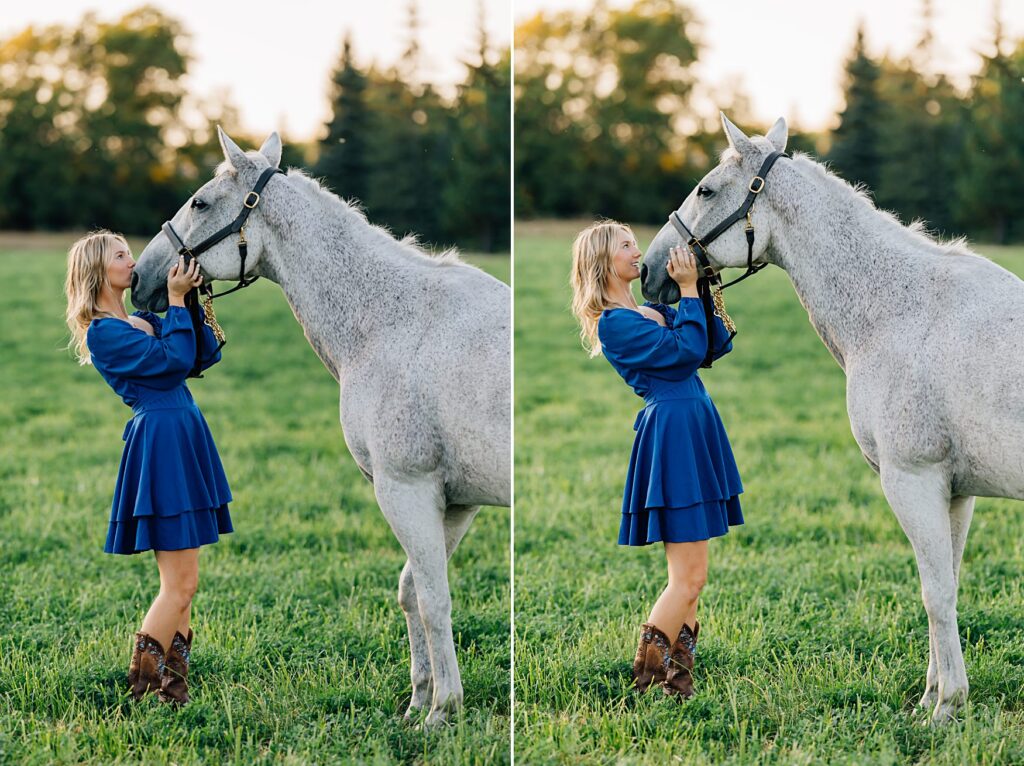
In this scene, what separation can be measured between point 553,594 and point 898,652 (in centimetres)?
178

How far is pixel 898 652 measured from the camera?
468cm

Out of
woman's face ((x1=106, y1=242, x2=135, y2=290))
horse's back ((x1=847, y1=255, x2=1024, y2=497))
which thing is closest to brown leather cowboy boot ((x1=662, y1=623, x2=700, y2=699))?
horse's back ((x1=847, y1=255, x2=1024, y2=497))

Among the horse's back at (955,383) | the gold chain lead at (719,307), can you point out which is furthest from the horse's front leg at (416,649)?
the horse's back at (955,383)

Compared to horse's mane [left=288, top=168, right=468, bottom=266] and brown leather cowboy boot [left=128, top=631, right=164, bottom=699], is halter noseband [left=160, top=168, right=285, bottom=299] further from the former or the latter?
brown leather cowboy boot [left=128, top=631, right=164, bottom=699]

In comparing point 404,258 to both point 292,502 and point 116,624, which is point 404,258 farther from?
point 292,502

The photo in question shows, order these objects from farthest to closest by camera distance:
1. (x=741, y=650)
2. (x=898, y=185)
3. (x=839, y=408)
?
(x=898, y=185) → (x=839, y=408) → (x=741, y=650)

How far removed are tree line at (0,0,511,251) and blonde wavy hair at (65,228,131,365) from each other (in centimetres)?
710

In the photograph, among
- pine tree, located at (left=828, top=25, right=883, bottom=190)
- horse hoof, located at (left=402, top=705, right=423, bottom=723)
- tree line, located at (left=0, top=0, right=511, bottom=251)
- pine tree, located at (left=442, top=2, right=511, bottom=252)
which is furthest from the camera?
pine tree, located at (left=828, top=25, right=883, bottom=190)

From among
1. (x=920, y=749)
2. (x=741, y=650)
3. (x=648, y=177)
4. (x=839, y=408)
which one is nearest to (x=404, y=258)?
(x=741, y=650)

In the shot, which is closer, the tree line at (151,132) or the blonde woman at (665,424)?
the blonde woman at (665,424)

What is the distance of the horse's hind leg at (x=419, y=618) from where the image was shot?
4094 mm

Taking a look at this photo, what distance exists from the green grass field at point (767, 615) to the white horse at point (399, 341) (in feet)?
2.62

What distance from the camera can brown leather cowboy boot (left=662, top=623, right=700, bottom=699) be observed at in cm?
411

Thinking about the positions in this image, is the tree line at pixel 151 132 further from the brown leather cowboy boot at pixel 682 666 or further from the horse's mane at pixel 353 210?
→ the brown leather cowboy boot at pixel 682 666
